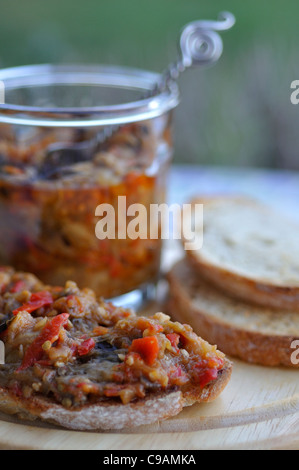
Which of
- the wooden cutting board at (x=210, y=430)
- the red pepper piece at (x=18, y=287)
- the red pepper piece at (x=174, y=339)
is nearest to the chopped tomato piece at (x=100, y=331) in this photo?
the red pepper piece at (x=174, y=339)

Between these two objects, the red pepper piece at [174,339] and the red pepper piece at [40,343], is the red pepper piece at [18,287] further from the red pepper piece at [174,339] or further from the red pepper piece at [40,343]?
the red pepper piece at [174,339]

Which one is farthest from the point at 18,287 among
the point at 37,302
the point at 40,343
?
the point at 40,343

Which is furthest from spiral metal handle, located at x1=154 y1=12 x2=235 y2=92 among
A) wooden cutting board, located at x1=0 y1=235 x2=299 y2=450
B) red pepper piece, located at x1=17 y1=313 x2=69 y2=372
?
wooden cutting board, located at x1=0 y1=235 x2=299 y2=450

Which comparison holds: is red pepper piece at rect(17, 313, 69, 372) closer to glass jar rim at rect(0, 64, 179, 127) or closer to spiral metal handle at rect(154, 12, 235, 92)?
glass jar rim at rect(0, 64, 179, 127)

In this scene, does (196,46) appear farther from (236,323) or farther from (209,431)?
(209,431)

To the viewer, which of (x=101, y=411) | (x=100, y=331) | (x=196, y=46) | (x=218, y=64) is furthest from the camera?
(x=218, y=64)

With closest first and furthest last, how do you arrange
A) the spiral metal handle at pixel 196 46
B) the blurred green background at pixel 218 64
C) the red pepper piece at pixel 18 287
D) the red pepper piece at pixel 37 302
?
the red pepper piece at pixel 37 302
the red pepper piece at pixel 18 287
the spiral metal handle at pixel 196 46
the blurred green background at pixel 218 64

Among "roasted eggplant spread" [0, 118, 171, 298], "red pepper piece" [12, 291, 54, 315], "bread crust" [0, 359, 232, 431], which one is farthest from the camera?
"roasted eggplant spread" [0, 118, 171, 298]
